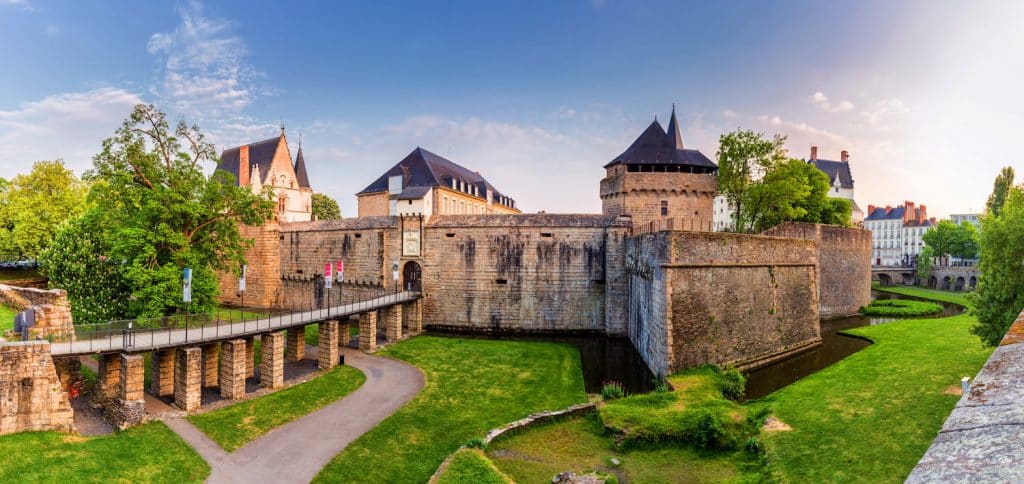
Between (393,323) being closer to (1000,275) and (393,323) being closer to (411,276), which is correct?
(411,276)

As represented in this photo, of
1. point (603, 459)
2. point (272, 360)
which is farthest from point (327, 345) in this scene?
point (603, 459)

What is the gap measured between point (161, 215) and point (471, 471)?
1666 cm

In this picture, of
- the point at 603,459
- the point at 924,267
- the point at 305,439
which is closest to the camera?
the point at 603,459

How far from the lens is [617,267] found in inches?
1152

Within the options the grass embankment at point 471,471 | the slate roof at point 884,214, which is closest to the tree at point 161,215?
the grass embankment at point 471,471

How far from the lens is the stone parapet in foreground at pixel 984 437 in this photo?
2.22 m

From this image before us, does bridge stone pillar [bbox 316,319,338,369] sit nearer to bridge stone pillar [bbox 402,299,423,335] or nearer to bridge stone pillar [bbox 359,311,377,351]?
bridge stone pillar [bbox 359,311,377,351]

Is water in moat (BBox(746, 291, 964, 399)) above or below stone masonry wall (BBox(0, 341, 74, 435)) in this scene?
below

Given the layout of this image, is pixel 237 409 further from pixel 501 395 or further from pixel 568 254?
pixel 568 254

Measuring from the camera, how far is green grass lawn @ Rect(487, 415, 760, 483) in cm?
1159

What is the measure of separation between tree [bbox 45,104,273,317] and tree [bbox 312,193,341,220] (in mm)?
43107

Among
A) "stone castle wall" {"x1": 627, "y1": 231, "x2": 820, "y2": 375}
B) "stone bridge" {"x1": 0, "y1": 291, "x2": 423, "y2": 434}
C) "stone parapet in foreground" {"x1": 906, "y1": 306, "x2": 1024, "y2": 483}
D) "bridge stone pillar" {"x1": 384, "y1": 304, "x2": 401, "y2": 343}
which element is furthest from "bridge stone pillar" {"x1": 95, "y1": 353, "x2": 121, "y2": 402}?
"stone parapet in foreground" {"x1": 906, "y1": 306, "x2": 1024, "y2": 483}

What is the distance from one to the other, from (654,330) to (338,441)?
43.3 ft

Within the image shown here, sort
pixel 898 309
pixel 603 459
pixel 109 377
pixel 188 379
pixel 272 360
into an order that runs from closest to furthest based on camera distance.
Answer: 1. pixel 603 459
2. pixel 188 379
3. pixel 109 377
4. pixel 272 360
5. pixel 898 309
